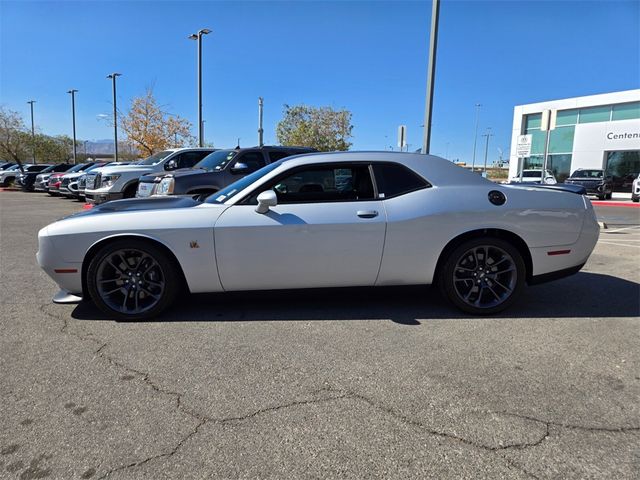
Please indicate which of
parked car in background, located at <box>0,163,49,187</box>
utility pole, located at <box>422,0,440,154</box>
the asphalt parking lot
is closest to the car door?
the asphalt parking lot

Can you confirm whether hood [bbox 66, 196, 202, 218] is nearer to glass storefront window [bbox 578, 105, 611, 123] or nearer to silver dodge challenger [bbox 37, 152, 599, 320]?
silver dodge challenger [bbox 37, 152, 599, 320]

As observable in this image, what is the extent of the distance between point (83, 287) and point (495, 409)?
3.51m

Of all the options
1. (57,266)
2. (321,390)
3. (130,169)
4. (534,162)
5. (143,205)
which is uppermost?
(534,162)

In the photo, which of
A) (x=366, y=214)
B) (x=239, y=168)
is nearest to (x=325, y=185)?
(x=366, y=214)

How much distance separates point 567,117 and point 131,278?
3633 centimetres

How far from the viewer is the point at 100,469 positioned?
7.15ft

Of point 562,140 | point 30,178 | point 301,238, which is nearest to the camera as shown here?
point 301,238

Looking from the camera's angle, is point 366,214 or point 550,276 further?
point 550,276

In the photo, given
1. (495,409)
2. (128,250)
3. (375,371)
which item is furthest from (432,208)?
(128,250)

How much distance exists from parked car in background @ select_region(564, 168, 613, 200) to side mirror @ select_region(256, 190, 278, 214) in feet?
82.8

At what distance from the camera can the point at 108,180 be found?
11711mm

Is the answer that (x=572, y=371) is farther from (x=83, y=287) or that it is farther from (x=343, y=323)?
(x=83, y=287)

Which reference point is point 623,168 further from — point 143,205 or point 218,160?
point 143,205

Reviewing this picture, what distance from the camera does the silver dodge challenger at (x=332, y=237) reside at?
13.1ft
